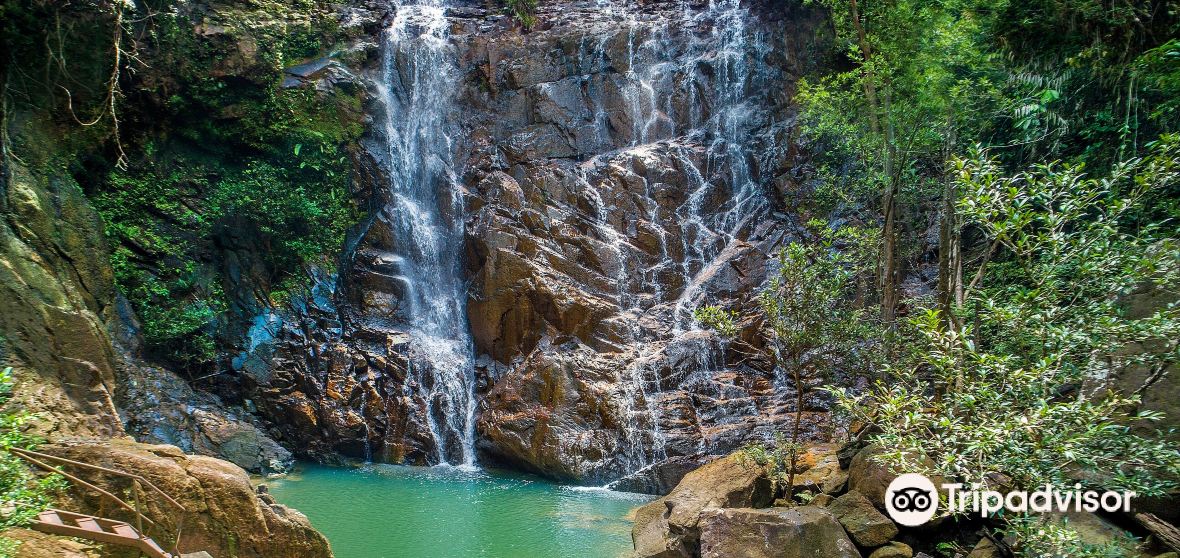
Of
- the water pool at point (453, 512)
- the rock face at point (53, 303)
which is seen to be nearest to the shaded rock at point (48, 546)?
the rock face at point (53, 303)

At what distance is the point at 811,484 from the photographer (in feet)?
28.1

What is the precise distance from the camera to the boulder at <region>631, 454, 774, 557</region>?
8125 mm

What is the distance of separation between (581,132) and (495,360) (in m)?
7.25

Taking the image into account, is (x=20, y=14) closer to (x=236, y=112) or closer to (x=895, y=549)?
(x=236, y=112)

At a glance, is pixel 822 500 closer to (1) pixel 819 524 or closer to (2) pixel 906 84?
(1) pixel 819 524

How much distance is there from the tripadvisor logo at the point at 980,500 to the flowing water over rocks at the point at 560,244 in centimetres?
554

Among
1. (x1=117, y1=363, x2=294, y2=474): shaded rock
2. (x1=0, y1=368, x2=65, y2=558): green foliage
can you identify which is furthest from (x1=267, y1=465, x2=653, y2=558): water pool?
(x1=0, y1=368, x2=65, y2=558): green foliage

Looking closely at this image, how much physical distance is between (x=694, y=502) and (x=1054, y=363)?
17.0 feet

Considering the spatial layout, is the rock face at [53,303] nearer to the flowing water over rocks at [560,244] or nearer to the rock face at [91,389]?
the rock face at [91,389]

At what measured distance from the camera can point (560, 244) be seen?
52.7ft

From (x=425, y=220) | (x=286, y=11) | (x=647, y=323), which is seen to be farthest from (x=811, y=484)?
(x=286, y=11)

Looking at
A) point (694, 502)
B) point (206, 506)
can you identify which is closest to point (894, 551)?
point (694, 502)

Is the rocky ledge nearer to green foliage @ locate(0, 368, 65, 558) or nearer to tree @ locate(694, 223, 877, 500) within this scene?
tree @ locate(694, 223, 877, 500)

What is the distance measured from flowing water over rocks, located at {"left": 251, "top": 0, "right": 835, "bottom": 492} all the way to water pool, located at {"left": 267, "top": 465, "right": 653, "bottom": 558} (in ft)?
2.39
